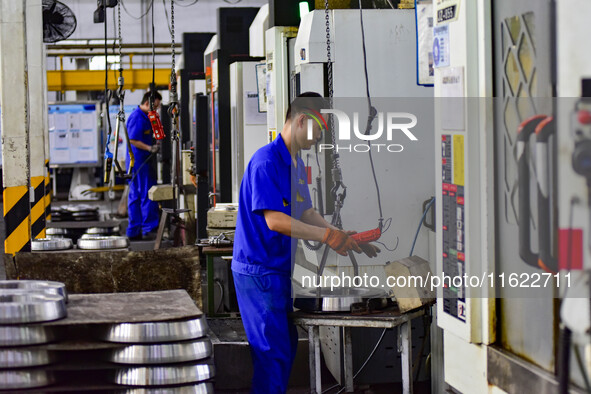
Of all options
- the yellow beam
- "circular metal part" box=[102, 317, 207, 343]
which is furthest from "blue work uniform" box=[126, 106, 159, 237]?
"circular metal part" box=[102, 317, 207, 343]

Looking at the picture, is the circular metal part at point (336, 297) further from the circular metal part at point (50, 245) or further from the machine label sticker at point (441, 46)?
the circular metal part at point (50, 245)

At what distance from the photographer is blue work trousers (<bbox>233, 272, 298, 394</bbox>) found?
Result: 4.08m

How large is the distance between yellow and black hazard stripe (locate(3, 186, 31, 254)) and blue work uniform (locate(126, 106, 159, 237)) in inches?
202

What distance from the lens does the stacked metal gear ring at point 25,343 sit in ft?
9.43

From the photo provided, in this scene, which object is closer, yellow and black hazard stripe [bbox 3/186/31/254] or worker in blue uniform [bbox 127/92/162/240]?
yellow and black hazard stripe [bbox 3/186/31/254]

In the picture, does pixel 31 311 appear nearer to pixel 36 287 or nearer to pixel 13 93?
pixel 36 287

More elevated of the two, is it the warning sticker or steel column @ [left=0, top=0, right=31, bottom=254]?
steel column @ [left=0, top=0, right=31, bottom=254]

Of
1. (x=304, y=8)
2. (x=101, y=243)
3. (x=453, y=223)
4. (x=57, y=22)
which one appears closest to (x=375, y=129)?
(x=304, y=8)

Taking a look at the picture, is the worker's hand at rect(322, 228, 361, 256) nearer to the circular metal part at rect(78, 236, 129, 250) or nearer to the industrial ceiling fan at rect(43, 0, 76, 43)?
the circular metal part at rect(78, 236, 129, 250)

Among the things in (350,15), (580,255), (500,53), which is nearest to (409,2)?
(350,15)

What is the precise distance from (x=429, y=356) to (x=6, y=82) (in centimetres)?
302

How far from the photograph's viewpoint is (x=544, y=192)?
2209mm

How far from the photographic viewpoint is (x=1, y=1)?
18.2 ft

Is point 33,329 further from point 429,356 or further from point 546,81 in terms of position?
point 429,356
